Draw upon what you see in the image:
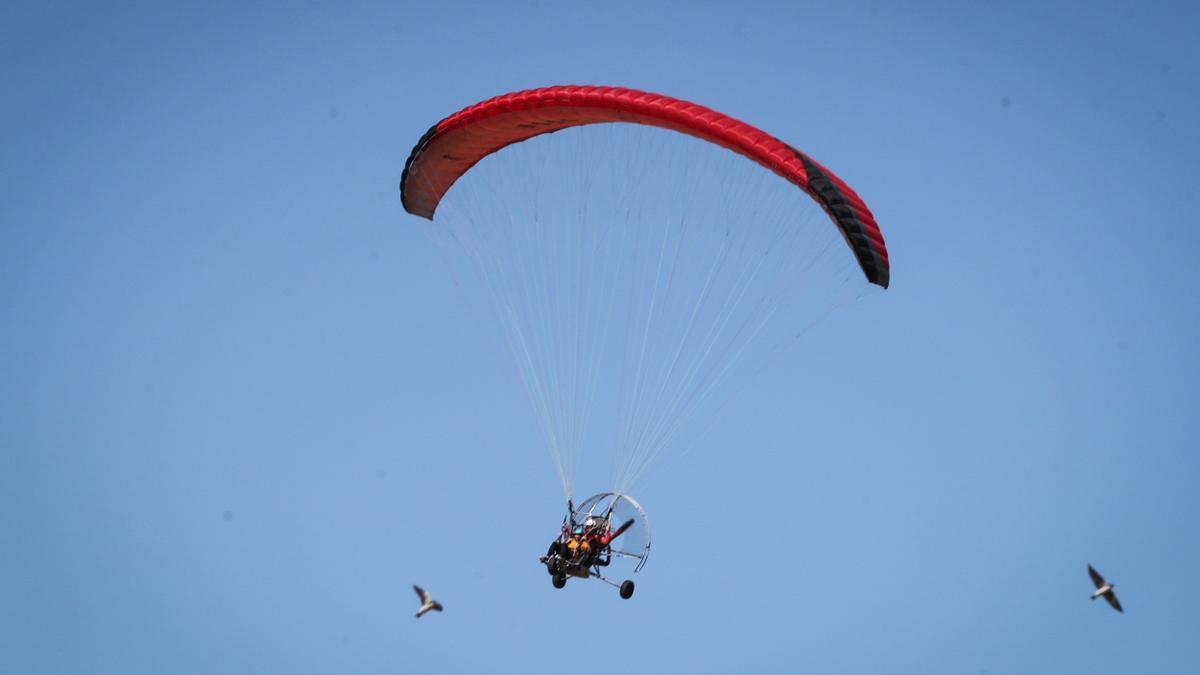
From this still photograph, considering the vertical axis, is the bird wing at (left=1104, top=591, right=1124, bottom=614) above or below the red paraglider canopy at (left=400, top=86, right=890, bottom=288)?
below

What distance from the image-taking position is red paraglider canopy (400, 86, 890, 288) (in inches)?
1340

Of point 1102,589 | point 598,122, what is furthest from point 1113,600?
point 598,122

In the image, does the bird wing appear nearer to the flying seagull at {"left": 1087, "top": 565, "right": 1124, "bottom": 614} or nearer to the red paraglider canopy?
the flying seagull at {"left": 1087, "top": 565, "right": 1124, "bottom": 614}

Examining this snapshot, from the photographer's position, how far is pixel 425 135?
38406 millimetres

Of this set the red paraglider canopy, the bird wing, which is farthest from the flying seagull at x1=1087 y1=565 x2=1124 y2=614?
the red paraglider canopy

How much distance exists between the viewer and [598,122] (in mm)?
37000

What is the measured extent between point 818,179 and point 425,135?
25.2 feet

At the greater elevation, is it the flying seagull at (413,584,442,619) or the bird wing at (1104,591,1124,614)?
the flying seagull at (413,584,442,619)

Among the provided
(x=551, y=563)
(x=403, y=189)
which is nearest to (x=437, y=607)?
(x=551, y=563)

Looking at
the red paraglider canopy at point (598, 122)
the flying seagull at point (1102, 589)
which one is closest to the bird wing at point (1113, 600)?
the flying seagull at point (1102, 589)

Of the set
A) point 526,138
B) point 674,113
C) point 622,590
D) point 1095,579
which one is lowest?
point 1095,579

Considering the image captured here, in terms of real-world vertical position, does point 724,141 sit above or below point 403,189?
below

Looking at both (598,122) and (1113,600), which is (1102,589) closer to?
(1113,600)

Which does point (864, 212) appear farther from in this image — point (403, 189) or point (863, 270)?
point (403, 189)
